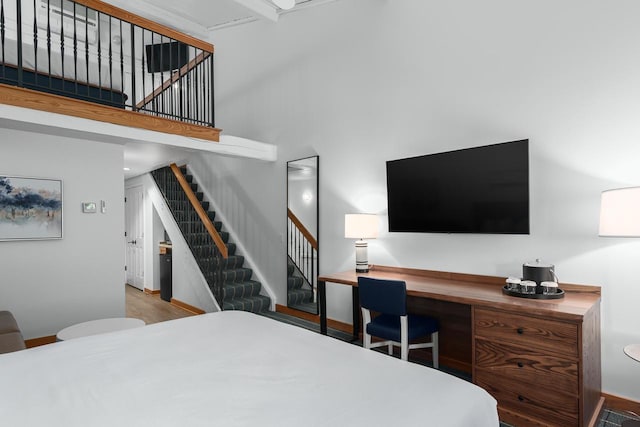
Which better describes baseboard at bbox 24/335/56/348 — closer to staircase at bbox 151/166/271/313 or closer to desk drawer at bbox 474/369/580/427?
staircase at bbox 151/166/271/313

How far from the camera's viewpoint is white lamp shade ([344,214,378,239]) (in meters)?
3.59

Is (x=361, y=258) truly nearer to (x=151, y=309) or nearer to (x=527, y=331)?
(x=527, y=331)

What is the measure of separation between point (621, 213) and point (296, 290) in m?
3.50

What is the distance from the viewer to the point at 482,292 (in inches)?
106

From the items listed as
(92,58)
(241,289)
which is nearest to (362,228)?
(241,289)

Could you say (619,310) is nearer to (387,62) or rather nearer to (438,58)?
(438,58)

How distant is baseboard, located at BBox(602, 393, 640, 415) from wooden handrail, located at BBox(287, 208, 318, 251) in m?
2.90

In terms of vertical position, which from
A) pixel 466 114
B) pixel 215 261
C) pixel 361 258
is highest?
pixel 466 114

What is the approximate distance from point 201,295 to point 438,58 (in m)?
3.99

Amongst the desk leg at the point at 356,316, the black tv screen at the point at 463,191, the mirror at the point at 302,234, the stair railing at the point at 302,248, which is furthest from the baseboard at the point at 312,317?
the black tv screen at the point at 463,191

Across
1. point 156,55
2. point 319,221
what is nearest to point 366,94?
point 319,221

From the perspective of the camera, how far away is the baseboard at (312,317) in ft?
13.5

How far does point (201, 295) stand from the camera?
4949 millimetres

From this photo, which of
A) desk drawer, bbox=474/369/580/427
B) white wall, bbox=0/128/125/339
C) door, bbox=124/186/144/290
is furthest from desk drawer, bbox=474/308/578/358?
door, bbox=124/186/144/290
